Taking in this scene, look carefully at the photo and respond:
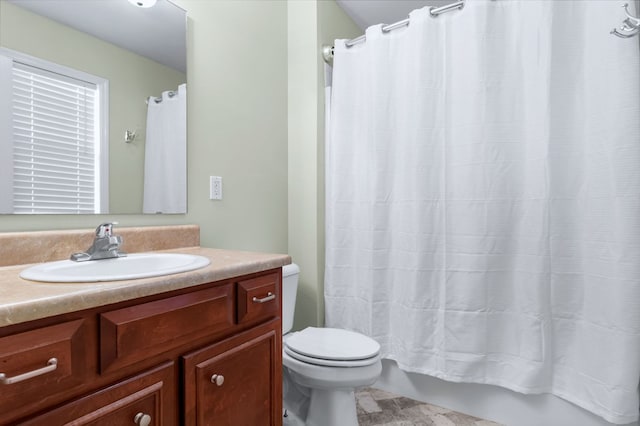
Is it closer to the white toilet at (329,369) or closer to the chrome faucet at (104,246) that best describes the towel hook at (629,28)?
the white toilet at (329,369)

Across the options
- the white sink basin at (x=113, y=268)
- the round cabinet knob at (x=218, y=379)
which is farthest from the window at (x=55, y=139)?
the round cabinet knob at (x=218, y=379)

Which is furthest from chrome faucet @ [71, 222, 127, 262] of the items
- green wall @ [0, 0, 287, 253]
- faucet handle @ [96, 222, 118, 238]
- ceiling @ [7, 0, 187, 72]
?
ceiling @ [7, 0, 187, 72]

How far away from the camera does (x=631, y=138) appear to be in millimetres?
1334

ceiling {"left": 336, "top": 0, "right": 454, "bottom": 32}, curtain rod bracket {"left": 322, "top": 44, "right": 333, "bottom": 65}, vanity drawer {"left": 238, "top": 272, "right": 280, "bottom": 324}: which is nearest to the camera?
vanity drawer {"left": 238, "top": 272, "right": 280, "bottom": 324}

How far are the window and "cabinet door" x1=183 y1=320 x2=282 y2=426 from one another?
0.69m

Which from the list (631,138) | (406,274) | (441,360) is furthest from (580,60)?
(441,360)

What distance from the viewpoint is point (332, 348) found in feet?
4.84

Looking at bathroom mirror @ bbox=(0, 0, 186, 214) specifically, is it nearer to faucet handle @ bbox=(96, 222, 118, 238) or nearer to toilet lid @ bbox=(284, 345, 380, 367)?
faucet handle @ bbox=(96, 222, 118, 238)

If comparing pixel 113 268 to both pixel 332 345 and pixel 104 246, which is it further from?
pixel 332 345

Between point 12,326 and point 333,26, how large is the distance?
2.18 metres

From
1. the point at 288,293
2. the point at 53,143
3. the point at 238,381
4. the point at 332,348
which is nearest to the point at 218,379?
the point at 238,381

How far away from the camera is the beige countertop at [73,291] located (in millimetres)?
576

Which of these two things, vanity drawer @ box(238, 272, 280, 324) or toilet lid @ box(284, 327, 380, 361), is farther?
toilet lid @ box(284, 327, 380, 361)

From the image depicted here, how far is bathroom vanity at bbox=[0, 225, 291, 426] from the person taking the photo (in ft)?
1.92
